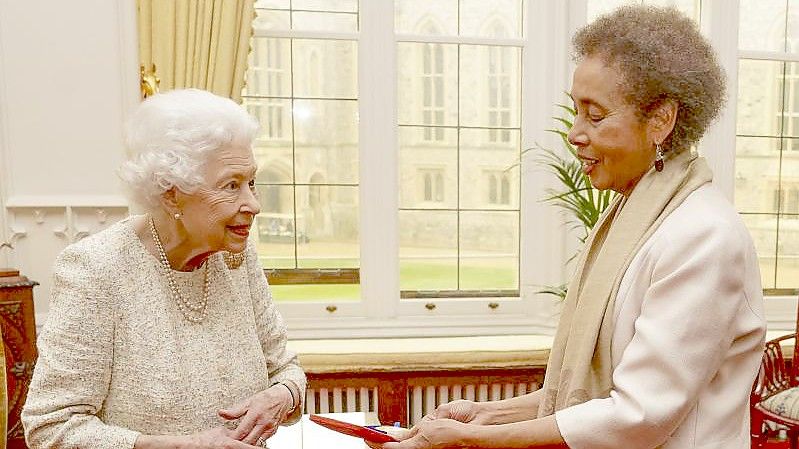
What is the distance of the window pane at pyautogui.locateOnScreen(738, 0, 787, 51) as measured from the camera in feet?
12.9

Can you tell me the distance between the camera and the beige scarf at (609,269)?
1.24 m

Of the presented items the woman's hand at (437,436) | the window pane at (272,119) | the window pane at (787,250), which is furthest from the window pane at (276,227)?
the window pane at (787,250)

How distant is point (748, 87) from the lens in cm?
402

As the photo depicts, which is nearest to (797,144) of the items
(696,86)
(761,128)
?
(761,128)

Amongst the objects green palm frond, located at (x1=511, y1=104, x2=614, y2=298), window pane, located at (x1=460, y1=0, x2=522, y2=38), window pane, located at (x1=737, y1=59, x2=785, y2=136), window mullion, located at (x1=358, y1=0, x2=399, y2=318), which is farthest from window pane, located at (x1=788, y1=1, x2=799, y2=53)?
window mullion, located at (x1=358, y1=0, x2=399, y2=318)

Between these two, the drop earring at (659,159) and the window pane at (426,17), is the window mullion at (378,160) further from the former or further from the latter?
the drop earring at (659,159)

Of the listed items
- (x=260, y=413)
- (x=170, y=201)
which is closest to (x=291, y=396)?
(x=260, y=413)

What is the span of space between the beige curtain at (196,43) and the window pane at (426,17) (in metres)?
0.94

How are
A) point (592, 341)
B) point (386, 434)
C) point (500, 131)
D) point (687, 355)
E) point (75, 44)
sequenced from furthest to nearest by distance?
point (500, 131) < point (75, 44) < point (386, 434) < point (592, 341) < point (687, 355)

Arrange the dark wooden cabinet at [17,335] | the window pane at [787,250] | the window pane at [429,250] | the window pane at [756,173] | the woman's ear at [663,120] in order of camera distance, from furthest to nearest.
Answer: the window pane at [787,250], the window pane at [756,173], the window pane at [429,250], the dark wooden cabinet at [17,335], the woman's ear at [663,120]

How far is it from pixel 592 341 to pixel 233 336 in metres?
0.83

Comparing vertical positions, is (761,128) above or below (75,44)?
below

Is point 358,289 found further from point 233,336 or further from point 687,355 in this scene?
point 687,355

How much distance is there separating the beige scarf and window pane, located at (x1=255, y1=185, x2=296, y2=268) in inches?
102
